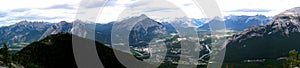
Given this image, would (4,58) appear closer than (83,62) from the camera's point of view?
Yes

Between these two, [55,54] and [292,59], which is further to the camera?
[55,54]

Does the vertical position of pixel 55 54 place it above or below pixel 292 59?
below

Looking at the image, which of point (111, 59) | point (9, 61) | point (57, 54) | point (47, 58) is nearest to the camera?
point (9, 61)

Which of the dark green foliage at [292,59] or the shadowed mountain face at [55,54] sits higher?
the dark green foliage at [292,59]

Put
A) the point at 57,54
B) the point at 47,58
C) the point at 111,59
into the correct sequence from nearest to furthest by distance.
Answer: the point at 47,58, the point at 57,54, the point at 111,59

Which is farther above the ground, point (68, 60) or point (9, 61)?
point (9, 61)

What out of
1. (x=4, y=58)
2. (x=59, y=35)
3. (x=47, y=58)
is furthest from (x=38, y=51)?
(x=4, y=58)

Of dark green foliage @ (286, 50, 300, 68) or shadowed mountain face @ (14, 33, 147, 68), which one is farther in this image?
shadowed mountain face @ (14, 33, 147, 68)

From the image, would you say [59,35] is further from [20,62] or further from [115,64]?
[20,62]
